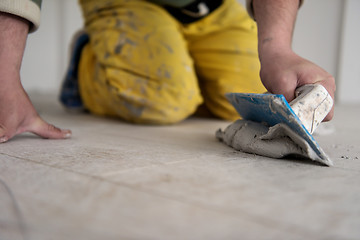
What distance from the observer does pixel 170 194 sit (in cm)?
51

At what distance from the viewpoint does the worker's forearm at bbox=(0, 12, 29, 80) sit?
34.4 inches

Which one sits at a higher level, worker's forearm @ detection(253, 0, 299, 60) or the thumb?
worker's forearm @ detection(253, 0, 299, 60)

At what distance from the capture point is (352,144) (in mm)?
1037

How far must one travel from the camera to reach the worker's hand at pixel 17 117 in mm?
885

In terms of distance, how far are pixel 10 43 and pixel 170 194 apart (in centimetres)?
64

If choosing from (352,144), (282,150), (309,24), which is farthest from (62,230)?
(309,24)

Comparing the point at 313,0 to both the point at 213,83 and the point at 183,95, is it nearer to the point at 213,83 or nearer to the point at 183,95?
the point at 213,83

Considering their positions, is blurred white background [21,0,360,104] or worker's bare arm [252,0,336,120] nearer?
worker's bare arm [252,0,336,120]

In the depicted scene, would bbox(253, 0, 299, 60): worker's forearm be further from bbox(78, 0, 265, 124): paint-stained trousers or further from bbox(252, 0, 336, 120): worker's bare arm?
bbox(78, 0, 265, 124): paint-stained trousers

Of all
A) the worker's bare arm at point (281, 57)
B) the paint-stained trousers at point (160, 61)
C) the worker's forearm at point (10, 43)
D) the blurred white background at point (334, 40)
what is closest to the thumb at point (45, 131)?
the worker's forearm at point (10, 43)

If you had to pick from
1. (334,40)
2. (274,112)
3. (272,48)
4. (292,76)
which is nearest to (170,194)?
(274,112)

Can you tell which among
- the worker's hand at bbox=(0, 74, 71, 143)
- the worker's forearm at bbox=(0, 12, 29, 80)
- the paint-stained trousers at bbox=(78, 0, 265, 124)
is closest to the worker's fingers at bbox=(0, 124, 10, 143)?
the worker's hand at bbox=(0, 74, 71, 143)

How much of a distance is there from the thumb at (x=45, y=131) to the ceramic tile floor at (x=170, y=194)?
89 mm

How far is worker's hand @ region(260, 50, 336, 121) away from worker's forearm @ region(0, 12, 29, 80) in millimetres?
657
